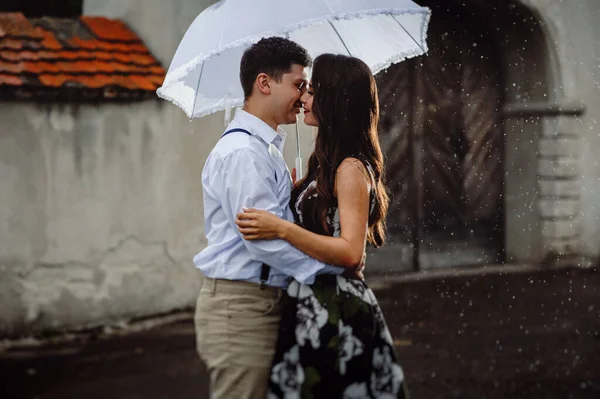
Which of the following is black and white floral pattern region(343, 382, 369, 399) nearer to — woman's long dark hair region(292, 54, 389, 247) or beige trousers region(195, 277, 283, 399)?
beige trousers region(195, 277, 283, 399)

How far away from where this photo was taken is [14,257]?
6.98m

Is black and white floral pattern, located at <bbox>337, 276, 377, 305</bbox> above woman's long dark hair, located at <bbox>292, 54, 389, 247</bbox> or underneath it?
underneath

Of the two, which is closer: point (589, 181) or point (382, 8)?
point (382, 8)

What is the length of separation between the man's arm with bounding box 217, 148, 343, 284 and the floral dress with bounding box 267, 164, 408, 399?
0.07m

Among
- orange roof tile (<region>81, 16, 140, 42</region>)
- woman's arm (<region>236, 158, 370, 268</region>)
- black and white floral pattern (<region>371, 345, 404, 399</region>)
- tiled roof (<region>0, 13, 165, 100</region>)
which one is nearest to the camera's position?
woman's arm (<region>236, 158, 370, 268</region>)

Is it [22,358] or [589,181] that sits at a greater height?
[589,181]

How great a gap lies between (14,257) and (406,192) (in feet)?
17.0

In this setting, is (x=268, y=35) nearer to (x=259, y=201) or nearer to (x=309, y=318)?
(x=259, y=201)

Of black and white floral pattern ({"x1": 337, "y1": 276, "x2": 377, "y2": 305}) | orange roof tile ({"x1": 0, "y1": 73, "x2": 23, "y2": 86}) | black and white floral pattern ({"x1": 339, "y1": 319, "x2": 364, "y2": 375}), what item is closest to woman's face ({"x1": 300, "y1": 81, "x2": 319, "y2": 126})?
black and white floral pattern ({"x1": 337, "y1": 276, "x2": 377, "y2": 305})

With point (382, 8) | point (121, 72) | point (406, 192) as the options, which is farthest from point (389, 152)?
point (382, 8)

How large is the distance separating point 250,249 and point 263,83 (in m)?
0.59

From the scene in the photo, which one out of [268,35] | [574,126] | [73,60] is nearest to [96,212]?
[73,60]

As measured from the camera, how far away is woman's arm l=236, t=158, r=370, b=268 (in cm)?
272

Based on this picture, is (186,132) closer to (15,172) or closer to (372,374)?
(15,172)
